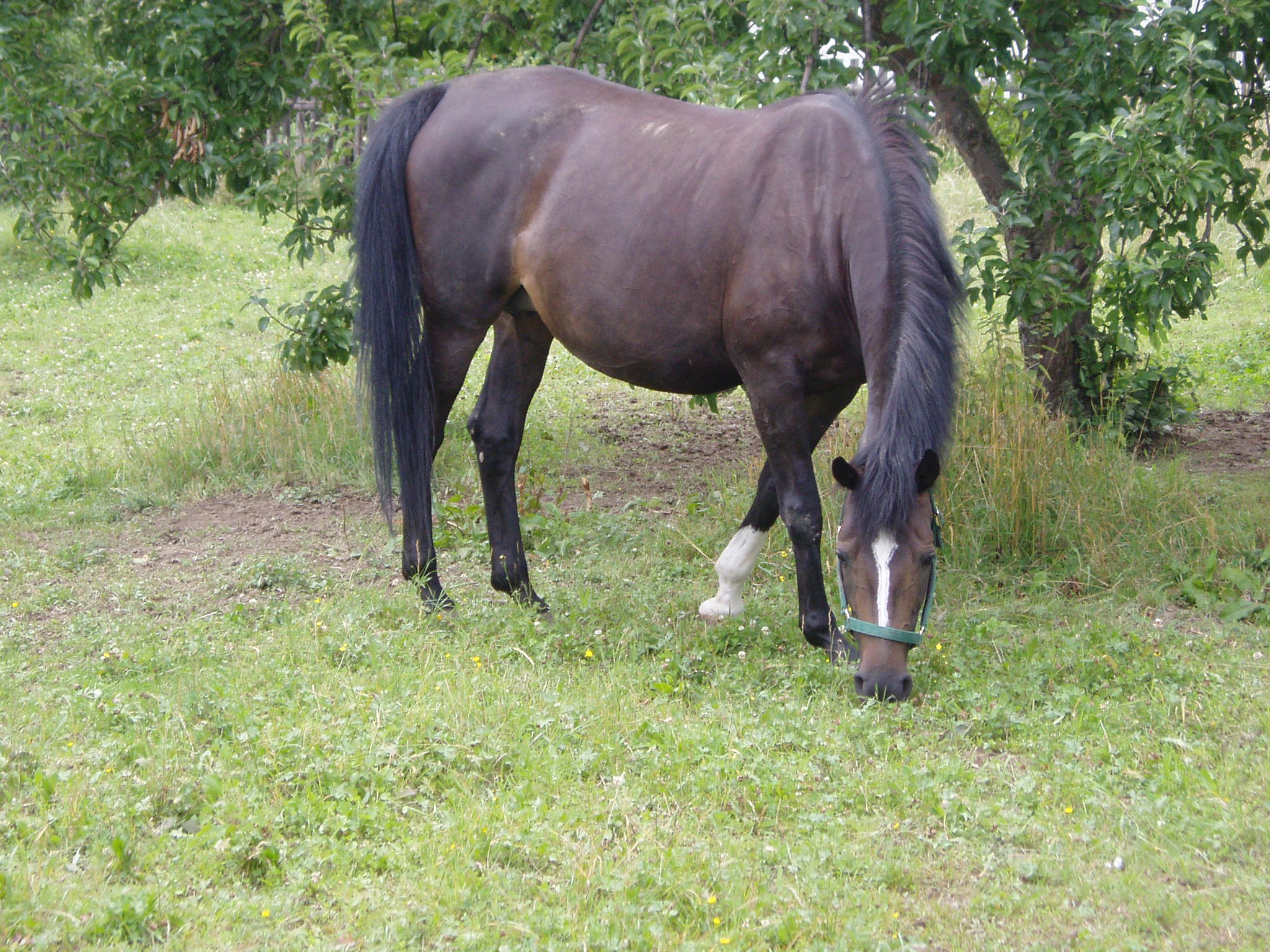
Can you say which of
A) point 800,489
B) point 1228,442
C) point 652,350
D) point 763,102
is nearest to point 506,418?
point 652,350

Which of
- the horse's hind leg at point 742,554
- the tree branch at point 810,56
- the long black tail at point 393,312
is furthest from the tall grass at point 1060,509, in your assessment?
the long black tail at point 393,312

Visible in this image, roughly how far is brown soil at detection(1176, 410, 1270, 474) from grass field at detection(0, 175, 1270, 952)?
1.13 ft

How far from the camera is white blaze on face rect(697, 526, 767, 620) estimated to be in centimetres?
471

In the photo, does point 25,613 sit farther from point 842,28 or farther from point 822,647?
point 842,28

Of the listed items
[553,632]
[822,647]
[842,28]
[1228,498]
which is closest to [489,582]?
[553,632]

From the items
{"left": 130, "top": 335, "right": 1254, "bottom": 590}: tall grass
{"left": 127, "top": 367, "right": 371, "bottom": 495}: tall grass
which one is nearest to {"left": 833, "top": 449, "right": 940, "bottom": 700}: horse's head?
{"left": 130, "top": 335, "right": 1254, "bottom": 590}: tall grass

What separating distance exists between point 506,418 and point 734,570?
1255 millimetres

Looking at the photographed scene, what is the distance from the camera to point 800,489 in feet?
14.0

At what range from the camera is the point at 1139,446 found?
258 inches

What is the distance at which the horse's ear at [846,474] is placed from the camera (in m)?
3.44

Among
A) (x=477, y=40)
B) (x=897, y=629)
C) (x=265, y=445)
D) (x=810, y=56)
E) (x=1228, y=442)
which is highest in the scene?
(x=477, y=40)

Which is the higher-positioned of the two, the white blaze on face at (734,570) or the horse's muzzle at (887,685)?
the horse's muzzle at (887,685)

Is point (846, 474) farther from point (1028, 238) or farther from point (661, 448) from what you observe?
point (661, 448)

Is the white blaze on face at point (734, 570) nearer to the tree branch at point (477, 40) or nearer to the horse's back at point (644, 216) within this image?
the horse's back at point (644, 216)
